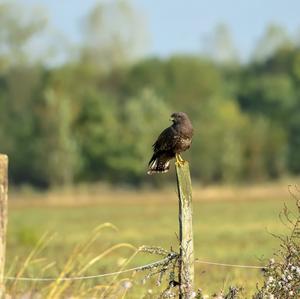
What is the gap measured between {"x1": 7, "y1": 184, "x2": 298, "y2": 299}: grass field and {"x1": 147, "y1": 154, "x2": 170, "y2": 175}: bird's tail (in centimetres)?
91

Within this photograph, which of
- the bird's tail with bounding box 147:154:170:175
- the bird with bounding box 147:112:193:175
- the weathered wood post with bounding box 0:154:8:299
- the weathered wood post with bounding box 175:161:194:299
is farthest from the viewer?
the bird's tail with bounding box 147:154:170:175

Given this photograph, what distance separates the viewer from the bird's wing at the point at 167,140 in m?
8.38

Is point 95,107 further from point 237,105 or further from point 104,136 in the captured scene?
point 237,105

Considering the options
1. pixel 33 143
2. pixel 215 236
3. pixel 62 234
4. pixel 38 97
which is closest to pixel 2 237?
pixel 215 236

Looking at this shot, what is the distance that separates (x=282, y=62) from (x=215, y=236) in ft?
225

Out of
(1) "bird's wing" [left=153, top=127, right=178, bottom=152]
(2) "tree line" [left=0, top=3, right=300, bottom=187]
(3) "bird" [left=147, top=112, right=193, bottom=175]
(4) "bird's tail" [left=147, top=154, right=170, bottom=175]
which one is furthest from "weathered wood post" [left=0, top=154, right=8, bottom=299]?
(2) "tree line" [left=0, top=3, right=300, bottom=187]

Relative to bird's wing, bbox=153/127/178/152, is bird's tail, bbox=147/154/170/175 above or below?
below

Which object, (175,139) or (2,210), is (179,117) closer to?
(175,139)

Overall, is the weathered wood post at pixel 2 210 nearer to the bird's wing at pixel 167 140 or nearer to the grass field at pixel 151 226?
the grass field at pixel 151 226

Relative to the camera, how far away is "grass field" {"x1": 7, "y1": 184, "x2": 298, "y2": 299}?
15.3 metres

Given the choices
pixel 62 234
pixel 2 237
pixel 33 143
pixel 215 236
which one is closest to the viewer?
pixel 2 237

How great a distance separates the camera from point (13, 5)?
256 ft

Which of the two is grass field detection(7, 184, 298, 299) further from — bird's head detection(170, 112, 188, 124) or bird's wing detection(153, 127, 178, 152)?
bird's head detection(170, 112, 188, 124)

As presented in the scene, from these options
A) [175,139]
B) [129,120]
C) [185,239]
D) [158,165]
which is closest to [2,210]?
[185,239]
